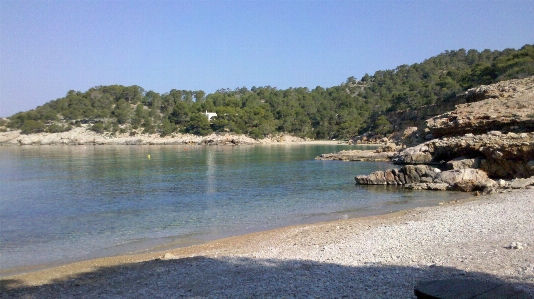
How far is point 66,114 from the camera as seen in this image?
361 feet

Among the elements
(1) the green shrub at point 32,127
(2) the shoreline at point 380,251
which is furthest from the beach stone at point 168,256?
(1) the green shrub at point 32,127

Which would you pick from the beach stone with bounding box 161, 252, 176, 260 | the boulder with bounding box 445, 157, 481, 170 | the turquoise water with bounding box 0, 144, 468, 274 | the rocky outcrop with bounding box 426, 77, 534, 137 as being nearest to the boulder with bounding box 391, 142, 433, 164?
the rocky outcrop with bounding box 426, 77, 534, 137

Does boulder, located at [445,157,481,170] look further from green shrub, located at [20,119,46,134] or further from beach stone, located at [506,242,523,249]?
green shrub, located at [20,119,46,134]

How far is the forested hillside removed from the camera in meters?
97.8

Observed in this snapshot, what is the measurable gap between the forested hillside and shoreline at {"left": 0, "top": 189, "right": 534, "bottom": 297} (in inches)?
2819

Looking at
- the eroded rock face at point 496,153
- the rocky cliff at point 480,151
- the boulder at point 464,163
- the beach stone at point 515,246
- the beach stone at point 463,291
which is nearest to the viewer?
the beach stone at point 463,291

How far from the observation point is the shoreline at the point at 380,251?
297 inches

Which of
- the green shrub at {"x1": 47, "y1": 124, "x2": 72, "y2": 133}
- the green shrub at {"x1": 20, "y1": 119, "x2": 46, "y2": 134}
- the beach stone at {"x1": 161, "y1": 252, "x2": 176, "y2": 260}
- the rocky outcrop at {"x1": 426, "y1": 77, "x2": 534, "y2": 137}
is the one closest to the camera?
the beach stone at {"x1": 161, "y1": 252, "x2": 176, "y2": 260}

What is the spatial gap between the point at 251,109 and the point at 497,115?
86030 millimetres

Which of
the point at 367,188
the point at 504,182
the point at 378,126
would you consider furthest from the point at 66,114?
the point at 504,182

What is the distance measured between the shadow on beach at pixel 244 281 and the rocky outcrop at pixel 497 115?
20481mm

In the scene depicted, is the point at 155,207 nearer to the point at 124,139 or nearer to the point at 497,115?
the point at 497,115

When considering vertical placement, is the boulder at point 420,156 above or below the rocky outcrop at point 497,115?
below

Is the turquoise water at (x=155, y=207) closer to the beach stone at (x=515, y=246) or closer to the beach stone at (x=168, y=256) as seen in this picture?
the beach stone at (x=168, y=256)
